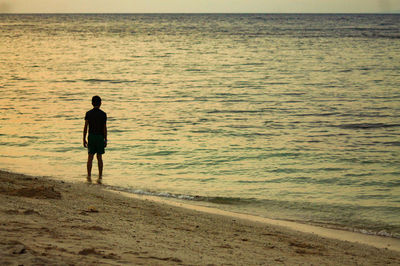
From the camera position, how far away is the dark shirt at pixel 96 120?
34.9ft

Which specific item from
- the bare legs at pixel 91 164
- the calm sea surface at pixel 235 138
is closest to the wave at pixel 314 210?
the calm sea surface at pixel 235 138

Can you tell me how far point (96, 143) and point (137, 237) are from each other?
4946mm

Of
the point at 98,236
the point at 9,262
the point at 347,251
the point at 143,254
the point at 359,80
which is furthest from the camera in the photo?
the point at 359,80

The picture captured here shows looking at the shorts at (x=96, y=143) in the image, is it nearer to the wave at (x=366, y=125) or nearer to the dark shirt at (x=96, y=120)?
the dark shirt at (x=96, y=120)

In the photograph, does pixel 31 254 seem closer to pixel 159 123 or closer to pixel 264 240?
pixel 264 240

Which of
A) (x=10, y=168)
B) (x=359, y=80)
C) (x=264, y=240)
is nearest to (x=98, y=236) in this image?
(x=264, y=240)

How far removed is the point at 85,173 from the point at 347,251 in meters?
6.58

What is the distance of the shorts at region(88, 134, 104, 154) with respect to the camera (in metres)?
10.8

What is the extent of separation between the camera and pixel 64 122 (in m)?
17.7

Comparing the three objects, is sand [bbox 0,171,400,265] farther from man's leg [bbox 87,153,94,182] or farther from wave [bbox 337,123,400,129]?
wave [bbox 337,123,400,129]

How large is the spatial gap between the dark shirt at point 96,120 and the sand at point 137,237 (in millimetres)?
1996

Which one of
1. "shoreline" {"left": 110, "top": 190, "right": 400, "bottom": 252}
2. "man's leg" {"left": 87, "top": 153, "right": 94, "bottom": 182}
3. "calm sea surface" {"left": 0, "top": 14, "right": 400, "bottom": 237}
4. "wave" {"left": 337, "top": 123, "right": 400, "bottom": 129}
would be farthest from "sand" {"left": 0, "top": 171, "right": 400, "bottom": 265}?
"wave" {"left": 337, "top": 123, "right": 400, "bottom": 129}

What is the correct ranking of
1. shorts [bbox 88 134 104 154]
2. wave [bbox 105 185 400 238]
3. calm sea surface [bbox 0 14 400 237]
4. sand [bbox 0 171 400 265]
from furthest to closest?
1. shorts [bbox 88 134 104 154]
2. calm sea surface [bbox 0 14 400 237]
3. wave [bbox 105 185 400 238]
4. sand [bbox 0 171 400 265]

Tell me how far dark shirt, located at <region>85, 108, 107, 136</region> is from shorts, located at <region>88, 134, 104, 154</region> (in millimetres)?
103
